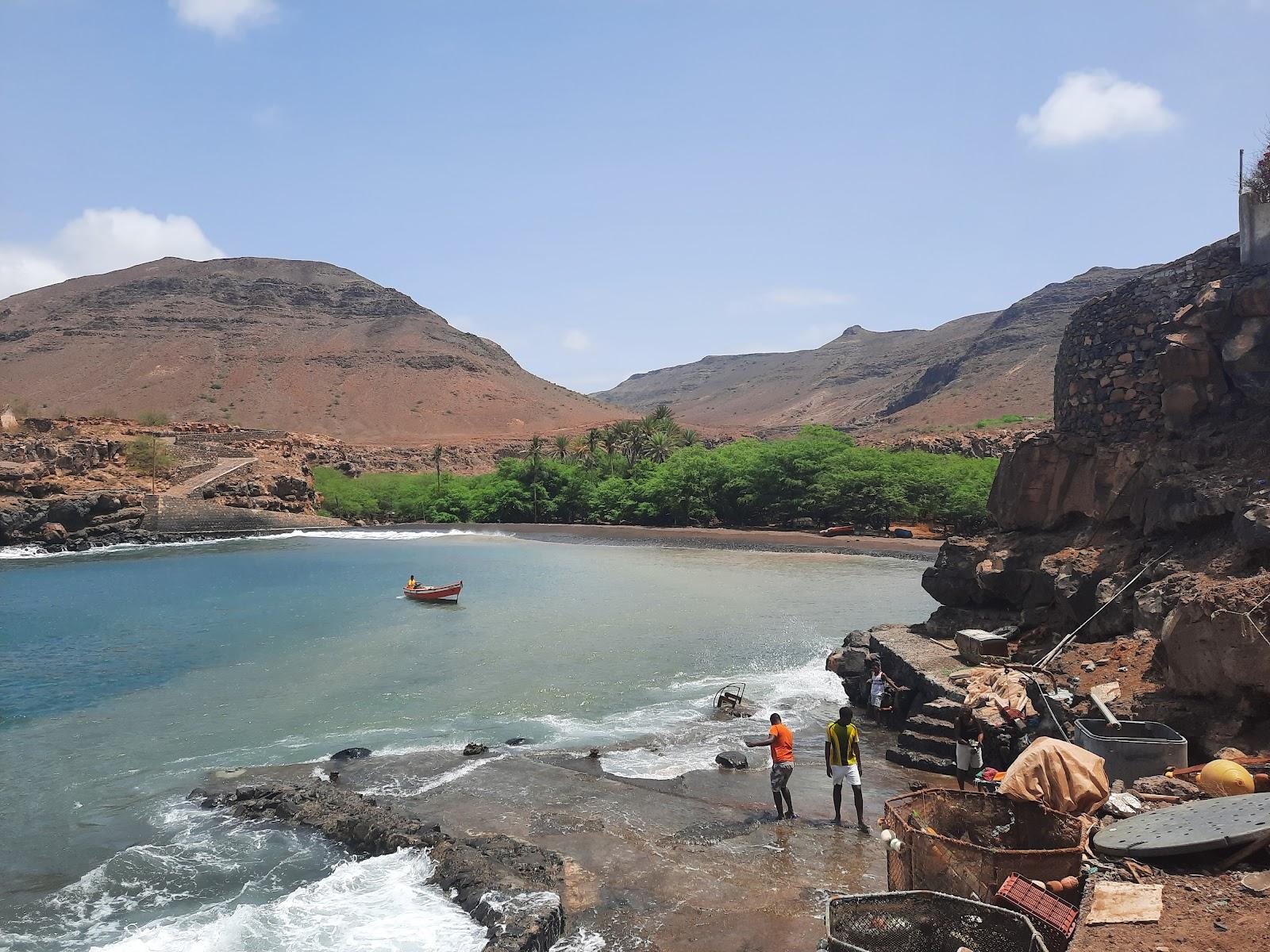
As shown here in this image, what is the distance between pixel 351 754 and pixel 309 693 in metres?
5.35

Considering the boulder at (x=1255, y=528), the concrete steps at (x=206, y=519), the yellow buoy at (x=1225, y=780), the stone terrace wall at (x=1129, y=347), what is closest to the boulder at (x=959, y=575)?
the stone terrace wall at (x=1129, y=347)

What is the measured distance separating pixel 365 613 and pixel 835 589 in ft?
59.3

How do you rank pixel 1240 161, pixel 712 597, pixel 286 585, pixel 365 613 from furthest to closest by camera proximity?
pixel 286 585 < pixel 712 597 < pixel 365 613 < pixel 1240 161

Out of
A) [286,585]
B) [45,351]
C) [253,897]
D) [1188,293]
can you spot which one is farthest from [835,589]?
[45,351]

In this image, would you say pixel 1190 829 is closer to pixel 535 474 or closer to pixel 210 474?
pixel 535 474

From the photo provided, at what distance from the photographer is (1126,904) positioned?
5574mm

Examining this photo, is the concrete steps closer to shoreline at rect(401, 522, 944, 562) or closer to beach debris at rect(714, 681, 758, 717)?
shoreline at rect(401, 522, 944, 562)

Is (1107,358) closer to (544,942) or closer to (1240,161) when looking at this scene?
(1240,161)

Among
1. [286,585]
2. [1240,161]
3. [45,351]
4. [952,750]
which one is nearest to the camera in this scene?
[952,750]

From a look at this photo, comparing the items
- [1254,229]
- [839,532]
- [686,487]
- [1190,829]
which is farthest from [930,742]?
[686,487]

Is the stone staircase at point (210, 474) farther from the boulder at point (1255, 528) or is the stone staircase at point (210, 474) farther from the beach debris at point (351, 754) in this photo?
the boulder at point (1255, 528)

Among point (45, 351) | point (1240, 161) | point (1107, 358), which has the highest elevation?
point (45, 351)

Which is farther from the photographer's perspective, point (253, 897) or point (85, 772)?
point (85, 772)

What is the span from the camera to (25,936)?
352 inches
